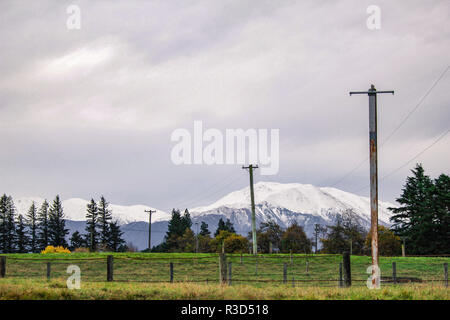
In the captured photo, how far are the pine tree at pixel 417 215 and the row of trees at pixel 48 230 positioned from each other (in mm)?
70327

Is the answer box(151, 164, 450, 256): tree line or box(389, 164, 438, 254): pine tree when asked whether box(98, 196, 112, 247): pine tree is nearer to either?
box(151, 164, 450, 256): tree line

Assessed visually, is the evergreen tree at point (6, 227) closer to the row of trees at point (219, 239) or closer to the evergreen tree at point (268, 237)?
the row of trees at point (219, 239)

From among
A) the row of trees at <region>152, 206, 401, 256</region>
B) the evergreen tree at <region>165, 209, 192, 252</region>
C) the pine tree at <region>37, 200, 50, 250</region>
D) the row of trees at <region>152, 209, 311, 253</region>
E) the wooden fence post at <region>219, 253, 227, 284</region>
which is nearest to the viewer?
the wooden fence post at <region>219, 253, 227, 284</region>

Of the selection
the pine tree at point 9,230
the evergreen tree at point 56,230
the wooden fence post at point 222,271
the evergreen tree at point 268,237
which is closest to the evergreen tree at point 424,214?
the evergreen tree at point 268,237

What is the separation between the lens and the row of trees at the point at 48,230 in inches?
5157

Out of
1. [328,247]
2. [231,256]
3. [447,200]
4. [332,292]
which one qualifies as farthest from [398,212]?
[332,292]

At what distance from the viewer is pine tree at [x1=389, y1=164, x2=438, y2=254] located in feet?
296

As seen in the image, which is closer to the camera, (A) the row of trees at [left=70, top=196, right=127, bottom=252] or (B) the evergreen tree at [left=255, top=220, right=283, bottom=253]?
(B) the evergreen tree at [left=255, top=220, right=283, bottom=253]

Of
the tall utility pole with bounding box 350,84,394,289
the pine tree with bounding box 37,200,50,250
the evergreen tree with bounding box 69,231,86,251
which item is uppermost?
the tall utility pole with bounding box 350,84,394,289

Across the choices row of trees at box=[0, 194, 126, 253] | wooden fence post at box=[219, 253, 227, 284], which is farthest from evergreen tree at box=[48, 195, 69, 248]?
wooden fence post at box=[219, 253, 227, 284]

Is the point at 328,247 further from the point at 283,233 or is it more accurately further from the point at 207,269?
the point at 207,269

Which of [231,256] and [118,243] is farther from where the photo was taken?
[118,243]

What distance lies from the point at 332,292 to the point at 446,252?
78.8 metres

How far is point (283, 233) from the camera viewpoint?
468 ft
